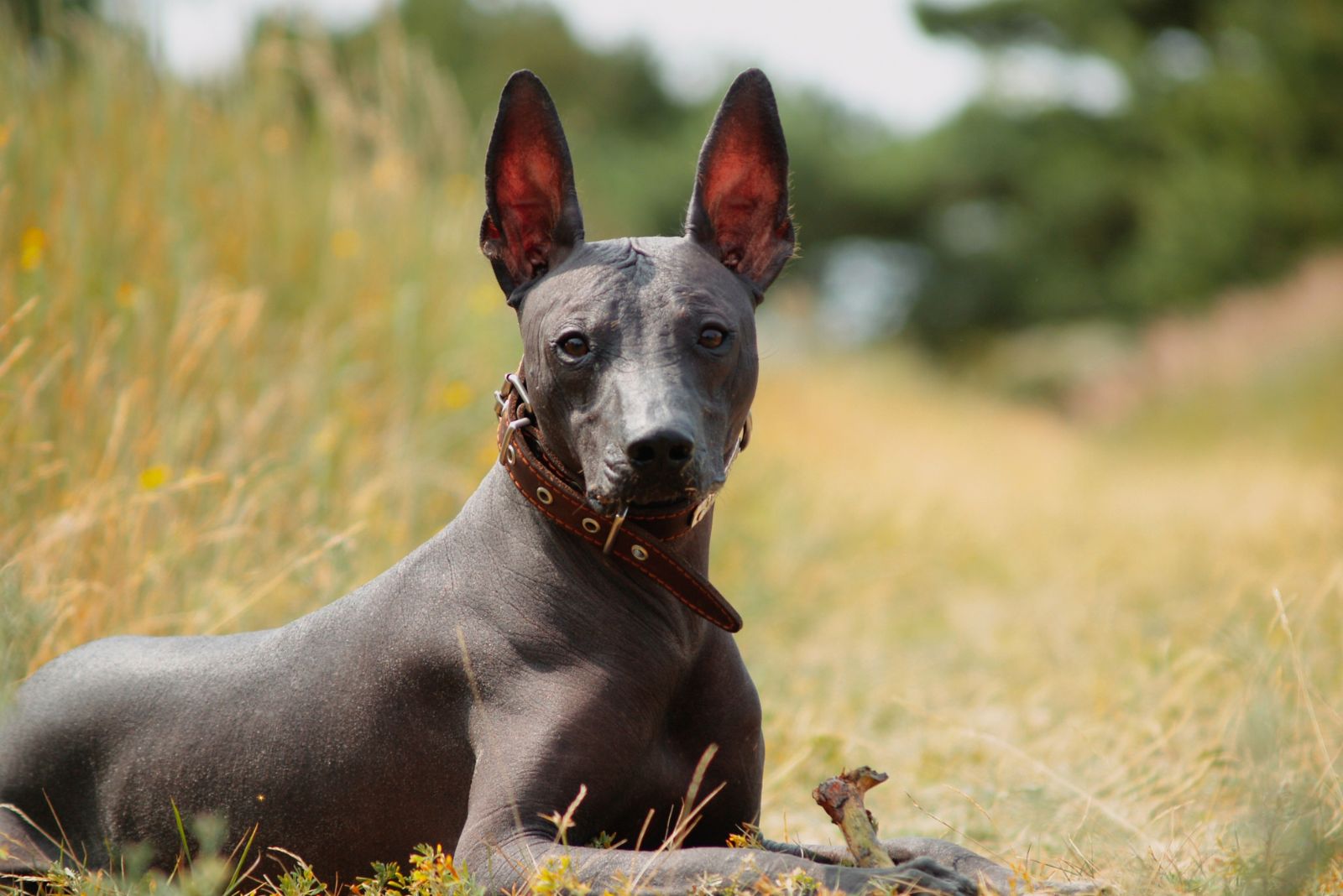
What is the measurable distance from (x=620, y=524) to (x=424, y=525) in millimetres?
2680

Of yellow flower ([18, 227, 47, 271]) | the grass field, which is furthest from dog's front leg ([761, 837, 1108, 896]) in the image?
yellow flower ([18, 227, 47, 271])

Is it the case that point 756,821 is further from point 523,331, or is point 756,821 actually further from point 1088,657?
point 1088,657

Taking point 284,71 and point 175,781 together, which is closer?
point 175,781

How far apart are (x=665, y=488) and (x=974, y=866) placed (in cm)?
82

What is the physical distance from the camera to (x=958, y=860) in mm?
2346

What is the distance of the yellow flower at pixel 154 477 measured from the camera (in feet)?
12.8

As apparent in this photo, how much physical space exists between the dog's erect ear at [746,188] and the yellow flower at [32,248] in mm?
2635

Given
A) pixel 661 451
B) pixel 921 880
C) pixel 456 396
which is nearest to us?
pixel 921 880

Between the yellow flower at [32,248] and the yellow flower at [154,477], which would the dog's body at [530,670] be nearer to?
the yellow flower at [154,477]

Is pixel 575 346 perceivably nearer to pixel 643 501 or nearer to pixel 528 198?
pixel 643 501

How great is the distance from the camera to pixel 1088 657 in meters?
5.13

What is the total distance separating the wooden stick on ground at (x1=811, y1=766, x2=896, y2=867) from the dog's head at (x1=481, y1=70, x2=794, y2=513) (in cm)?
54

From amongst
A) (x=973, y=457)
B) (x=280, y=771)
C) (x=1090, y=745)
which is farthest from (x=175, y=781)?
(x=973, y=457)

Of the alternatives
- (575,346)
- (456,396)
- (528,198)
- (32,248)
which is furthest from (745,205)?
(456,396)
